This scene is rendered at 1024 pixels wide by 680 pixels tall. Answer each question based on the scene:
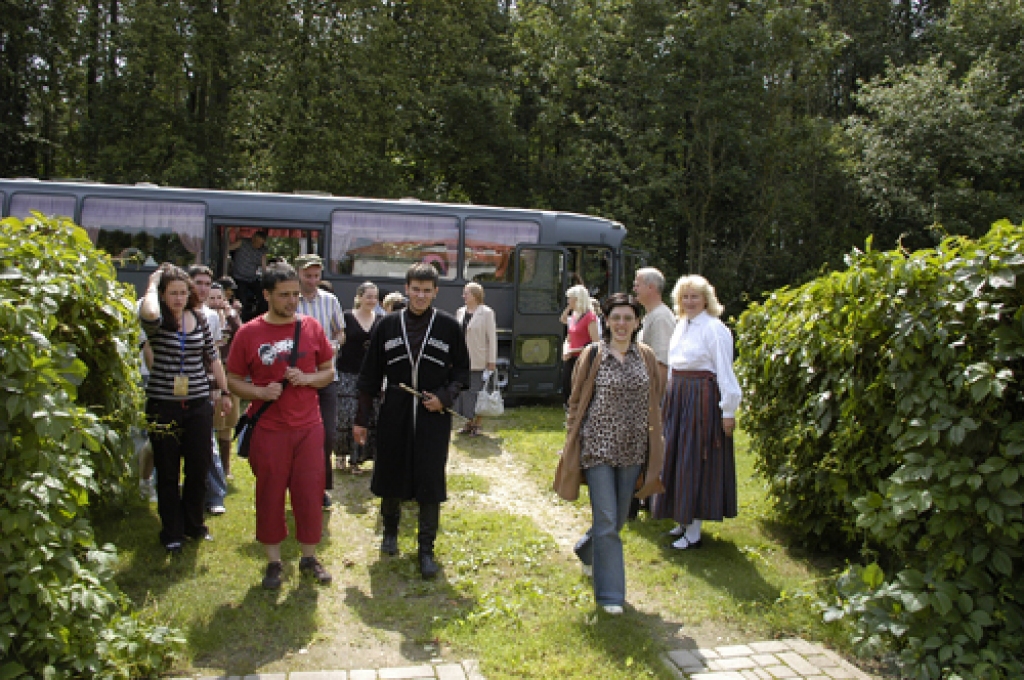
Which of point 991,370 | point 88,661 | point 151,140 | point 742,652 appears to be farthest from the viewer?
point 151,140

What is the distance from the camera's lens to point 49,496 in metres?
3.28

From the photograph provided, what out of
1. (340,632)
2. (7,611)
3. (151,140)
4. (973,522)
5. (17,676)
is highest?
(151,140)

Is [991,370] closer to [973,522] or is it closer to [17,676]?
[973,522]

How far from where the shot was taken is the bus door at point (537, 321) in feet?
44.0

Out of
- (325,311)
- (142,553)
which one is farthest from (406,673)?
(325,311)

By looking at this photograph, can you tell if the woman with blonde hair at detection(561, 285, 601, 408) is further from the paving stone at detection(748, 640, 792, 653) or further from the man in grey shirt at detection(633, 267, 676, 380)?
the paving stone at detection(748, 640, 792, 653)

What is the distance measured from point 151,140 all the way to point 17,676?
21263 millimetres

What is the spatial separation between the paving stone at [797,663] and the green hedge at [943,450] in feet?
0.94

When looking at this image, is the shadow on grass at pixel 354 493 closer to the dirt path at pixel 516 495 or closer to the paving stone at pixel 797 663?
the dirt path at pixel 516 495

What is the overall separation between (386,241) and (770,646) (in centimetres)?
1083

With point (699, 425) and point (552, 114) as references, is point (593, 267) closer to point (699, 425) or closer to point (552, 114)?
point (699, 425)

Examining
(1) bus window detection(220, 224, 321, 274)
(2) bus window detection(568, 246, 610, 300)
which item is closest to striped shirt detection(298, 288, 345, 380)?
(1) bus window detection(220, 224, 321, 274)

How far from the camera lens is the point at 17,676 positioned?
3.19m

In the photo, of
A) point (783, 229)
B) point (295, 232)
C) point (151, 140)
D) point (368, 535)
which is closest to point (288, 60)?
point (151, 140)
